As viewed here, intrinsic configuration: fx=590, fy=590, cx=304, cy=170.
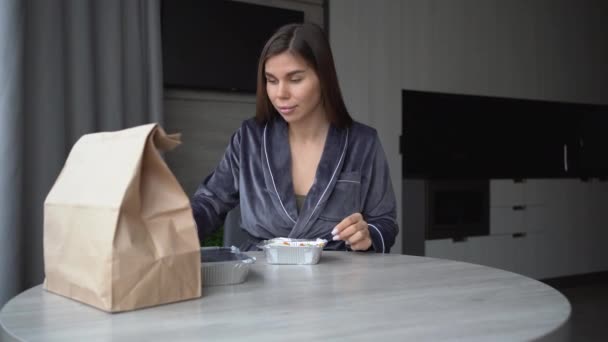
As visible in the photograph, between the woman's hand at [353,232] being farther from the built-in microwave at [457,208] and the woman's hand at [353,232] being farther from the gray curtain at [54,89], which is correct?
the built-in microwave at [457,208]

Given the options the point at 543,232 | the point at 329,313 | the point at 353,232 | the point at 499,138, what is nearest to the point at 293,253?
the point at 353,232

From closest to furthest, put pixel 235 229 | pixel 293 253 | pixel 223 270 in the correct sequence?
pixel 223 270 < pixel 293 253 < pixel 235 229

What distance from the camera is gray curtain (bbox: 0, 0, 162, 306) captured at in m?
2.25

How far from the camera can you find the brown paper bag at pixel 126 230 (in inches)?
28.6

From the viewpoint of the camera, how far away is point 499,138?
4531 mm

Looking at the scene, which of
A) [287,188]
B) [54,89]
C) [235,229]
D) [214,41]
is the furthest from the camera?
[214,41]

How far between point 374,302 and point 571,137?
4.60 m

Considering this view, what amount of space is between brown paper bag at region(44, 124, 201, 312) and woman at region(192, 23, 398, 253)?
683mm

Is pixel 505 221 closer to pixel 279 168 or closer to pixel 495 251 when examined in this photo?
pixel 495 251

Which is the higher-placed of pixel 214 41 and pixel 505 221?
pixel 214 41

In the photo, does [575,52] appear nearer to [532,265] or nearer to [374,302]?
[532,265]

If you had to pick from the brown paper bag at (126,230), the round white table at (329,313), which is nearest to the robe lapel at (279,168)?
the round white table at (329,313)

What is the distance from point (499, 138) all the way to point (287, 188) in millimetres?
3347

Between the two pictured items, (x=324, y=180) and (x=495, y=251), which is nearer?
(x=324, y=180)
